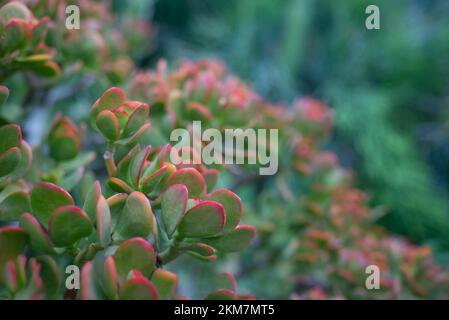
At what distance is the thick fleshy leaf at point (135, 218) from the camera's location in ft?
1.34

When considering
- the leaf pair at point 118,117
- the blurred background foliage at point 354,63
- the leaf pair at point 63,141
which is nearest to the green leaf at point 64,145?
the leaf pair at point 63,141

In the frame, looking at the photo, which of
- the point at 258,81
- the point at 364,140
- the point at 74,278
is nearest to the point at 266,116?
the point at 74,278

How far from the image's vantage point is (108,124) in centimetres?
45

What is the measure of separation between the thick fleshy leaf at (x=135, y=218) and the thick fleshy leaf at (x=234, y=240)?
2.9 inches

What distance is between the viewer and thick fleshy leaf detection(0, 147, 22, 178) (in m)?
0.43

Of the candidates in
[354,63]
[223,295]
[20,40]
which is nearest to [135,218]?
[223,295]

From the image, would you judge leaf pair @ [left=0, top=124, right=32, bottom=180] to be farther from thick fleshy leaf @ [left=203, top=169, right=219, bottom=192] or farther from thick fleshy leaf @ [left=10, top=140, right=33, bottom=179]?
thick fleshy leaf @ [left=203, top=169, right=219, bottom=192]

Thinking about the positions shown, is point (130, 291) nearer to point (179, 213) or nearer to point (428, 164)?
point (179, 213)

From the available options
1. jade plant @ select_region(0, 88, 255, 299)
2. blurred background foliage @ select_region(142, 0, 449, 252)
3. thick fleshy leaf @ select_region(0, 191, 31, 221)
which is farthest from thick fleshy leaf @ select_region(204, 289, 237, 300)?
blurred background foliage @ select_region(142, 0, 449, 252)

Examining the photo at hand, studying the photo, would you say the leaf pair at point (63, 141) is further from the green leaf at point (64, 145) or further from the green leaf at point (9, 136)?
the green leaf at point (9, 136)

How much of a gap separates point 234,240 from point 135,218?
11cm

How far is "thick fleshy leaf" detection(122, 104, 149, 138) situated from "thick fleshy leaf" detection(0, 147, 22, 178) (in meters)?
0.10
